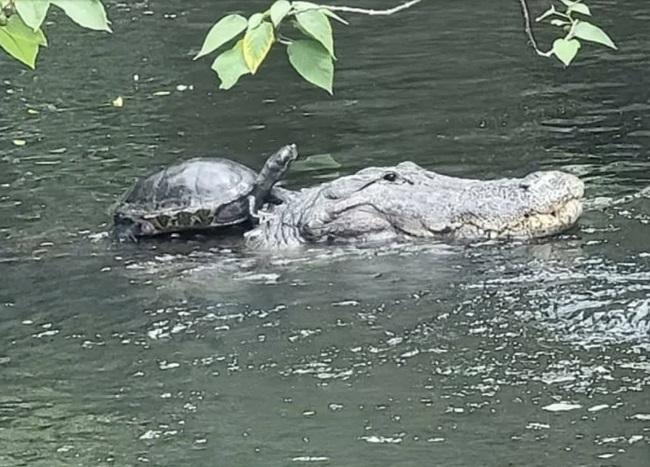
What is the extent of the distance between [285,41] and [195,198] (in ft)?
21.6

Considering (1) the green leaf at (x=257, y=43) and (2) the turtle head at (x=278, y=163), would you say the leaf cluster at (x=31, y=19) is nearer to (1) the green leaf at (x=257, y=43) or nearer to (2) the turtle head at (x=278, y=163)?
(1) the green leaf at (x=257, y=43)

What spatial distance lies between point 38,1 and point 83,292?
5.86 metres

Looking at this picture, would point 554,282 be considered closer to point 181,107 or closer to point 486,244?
point 486,244

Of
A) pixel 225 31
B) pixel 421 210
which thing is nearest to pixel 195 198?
pixel 421 210

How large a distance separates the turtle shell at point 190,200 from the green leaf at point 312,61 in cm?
653

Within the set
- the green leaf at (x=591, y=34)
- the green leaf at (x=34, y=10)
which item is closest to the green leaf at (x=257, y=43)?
the green leaf at (x=34, y=10)

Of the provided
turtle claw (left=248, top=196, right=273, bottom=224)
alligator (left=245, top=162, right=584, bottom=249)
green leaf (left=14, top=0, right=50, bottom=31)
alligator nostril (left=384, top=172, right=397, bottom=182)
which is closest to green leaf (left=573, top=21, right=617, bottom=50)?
green leaf (left=14, top=0, right=50, bottom=31)

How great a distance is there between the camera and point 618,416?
5.70 metres

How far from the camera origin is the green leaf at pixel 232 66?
9.05 ft

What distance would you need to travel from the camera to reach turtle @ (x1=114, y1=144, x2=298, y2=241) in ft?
30.3

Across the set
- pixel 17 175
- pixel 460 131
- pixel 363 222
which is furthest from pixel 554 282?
pixel 17 175

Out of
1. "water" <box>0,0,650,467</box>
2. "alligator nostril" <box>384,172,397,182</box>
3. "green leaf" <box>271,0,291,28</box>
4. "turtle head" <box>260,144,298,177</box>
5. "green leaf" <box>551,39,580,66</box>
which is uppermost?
"green leaf" <box>271,0,291,28</box>

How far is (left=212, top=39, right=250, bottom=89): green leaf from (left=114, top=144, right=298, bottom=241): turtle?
6.44 m

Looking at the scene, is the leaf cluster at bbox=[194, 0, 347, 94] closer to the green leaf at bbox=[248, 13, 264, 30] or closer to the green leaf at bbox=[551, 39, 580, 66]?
the green leaf at bbox=[248, 13, 264, 30]
